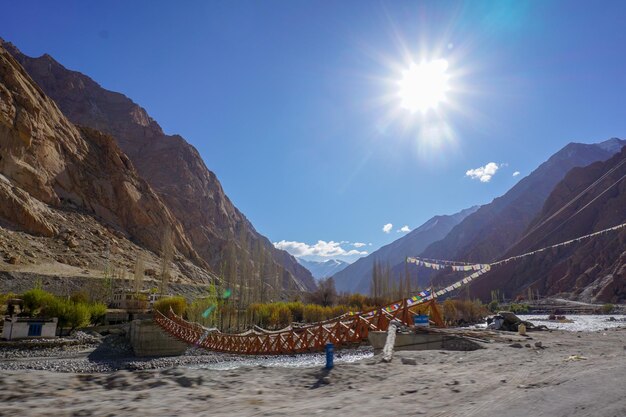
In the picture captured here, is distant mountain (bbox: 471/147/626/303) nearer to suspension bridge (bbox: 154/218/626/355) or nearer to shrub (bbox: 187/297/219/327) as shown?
shrub (bbox: 187/297/219/327)

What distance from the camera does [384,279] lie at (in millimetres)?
67438

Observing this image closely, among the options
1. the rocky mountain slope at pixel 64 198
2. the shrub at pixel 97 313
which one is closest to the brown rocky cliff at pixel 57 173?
the rocky mountain slope at pixel 64 198

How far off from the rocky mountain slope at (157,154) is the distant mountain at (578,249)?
257ft

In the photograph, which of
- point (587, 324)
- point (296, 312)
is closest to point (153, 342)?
point (296, 312)

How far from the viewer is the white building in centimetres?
2695

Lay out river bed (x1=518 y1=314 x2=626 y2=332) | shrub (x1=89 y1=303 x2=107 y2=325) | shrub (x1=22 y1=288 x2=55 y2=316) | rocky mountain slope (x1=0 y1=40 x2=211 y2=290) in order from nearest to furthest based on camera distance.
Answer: shrub (x1=22 y1=288 x2=55 y2=316) → river bed (x1=518 y1=314 x2=626 y2=332) → shrub (x1=89 y1=303 x2=107 y2=325) → rocky mountain slope (x1=0 y1=40 x2=211 y2=290)

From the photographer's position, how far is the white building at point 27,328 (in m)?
27.0

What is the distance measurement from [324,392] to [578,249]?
436 feet

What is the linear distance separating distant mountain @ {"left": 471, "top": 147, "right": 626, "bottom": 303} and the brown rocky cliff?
98525mm

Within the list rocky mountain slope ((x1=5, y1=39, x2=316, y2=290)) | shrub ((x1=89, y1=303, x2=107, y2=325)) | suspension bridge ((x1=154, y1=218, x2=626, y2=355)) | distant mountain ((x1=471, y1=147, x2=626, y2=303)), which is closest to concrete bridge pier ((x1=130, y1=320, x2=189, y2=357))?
suspension bridge ((x1=154, y1=218, x2=626, y2=355))

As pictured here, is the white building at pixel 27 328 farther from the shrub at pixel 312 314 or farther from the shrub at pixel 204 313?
the shrub at pixel 312 314

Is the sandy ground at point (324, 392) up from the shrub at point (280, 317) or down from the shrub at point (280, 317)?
up

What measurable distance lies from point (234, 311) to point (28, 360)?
71.4 feet

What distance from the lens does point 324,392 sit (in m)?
5.23
